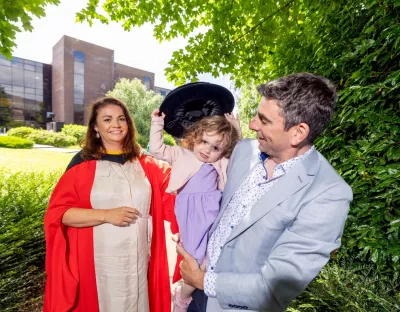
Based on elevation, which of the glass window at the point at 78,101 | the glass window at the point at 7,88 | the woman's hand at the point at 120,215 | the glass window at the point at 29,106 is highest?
the glass window at the point at 7,88

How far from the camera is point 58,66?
135ft

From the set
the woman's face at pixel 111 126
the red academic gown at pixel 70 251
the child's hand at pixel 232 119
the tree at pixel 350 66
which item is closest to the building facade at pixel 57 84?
the tree at pixel 350 66

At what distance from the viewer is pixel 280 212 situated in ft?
3.86

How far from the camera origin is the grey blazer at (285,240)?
3.56ft

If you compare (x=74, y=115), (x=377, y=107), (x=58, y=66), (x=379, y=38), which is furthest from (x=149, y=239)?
(x=58, y=66)

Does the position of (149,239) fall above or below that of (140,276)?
above

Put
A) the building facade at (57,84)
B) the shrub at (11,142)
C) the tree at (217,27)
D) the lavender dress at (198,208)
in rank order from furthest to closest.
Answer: the building facade at (57,84)
the shrub at (11,142)
the tree at (217,27)
the lavender dress at (198,208)

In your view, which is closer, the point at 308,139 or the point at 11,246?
the point at 308,139

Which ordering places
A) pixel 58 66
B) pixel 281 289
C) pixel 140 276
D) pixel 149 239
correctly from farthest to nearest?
pixel 58 66, pixel 149 239, pixel 140 276, pixel 281 289

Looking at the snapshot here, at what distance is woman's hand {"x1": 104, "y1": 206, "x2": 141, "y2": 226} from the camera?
6.18ft

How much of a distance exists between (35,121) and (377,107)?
2017 inches

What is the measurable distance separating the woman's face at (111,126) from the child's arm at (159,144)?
1.39 ft

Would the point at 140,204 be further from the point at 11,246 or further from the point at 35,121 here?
the point at 35,121

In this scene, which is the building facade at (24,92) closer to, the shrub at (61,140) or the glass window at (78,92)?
the glass window at (78,92)
